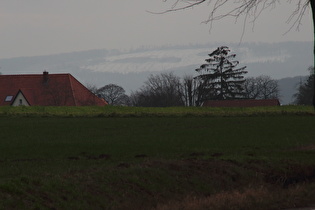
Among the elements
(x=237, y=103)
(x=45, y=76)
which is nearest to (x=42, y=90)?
(x=45, y=76)

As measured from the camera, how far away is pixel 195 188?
16438mm

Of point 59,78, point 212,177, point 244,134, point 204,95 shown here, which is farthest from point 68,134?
point 204,95

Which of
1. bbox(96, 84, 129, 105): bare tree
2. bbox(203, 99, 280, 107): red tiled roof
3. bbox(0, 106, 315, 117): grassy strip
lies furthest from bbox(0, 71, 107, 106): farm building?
bbox(96, 84, 129, 105): bare tree

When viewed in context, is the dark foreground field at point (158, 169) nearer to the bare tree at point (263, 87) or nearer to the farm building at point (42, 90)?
the farm building at point (42, 90)

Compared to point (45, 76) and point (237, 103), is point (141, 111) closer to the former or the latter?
point (237, 103)

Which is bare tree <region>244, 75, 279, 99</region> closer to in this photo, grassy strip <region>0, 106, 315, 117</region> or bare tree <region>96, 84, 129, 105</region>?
bare tree <region>96, 84, 129, 105</region>

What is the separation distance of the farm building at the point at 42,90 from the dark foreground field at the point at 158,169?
66.2 meters

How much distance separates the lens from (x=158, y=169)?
664 inches

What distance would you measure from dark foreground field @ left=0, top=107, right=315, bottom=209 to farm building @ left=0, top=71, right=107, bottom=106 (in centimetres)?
6619

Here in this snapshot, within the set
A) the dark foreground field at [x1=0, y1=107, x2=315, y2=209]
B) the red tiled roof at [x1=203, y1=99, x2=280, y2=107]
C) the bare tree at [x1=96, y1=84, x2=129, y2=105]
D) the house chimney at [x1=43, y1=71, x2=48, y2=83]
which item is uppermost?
the house chimney at [x1=43, y1=71, x2=48, y2=83]

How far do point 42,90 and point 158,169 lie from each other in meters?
93.2

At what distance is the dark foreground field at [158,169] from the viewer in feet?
44.8

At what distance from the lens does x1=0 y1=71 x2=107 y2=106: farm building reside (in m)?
103

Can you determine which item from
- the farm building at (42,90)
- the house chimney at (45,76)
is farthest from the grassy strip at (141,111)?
the house chimney at (45,76)
